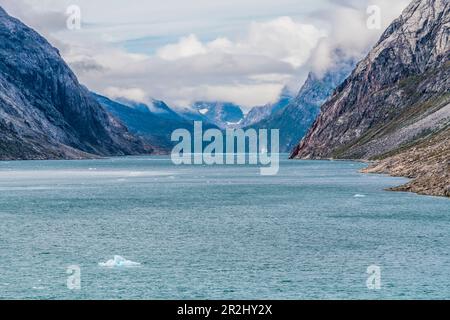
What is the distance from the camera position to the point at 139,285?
66188 millimetres

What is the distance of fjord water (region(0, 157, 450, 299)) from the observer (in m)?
64.9

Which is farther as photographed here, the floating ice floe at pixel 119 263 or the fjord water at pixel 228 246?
the floating ice floe at pixel 119 263

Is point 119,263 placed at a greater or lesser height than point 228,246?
lesser

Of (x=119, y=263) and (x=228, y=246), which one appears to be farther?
(x=228, y=246)

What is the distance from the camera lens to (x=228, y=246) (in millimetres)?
87625

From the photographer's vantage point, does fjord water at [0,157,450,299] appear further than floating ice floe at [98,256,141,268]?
No

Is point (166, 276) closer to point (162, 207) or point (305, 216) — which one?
A: point (305, 216)

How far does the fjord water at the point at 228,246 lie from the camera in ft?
213
